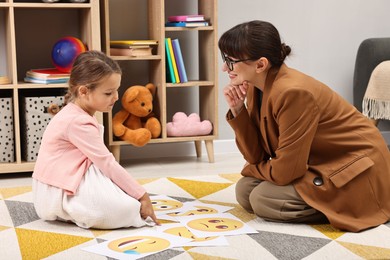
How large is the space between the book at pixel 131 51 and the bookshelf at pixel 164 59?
1.0 inches

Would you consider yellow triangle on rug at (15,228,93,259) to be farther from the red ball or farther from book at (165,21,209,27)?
book at (165,21,209,27)

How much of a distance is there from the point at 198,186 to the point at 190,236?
2.34 feet

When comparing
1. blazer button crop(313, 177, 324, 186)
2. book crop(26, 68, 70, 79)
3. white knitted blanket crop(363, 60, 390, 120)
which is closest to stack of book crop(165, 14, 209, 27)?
book crop(26, 68, 70, 79)

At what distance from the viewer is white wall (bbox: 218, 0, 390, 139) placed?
354 cm

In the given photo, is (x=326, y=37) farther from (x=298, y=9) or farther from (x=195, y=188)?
(x=195, y=188)

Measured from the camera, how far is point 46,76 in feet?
9.55

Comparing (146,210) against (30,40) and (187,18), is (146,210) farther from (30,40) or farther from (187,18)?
(30,40)

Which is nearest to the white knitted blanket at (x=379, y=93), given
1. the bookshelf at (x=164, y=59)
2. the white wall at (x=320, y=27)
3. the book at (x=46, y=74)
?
the white wall at (x=320, y=27)

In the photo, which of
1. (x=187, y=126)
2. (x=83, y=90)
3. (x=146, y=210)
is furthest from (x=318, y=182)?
(x=187, y=126)

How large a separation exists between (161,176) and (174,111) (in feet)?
2.02

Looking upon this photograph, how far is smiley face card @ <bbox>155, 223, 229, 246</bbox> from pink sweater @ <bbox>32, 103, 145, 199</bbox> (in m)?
0.14

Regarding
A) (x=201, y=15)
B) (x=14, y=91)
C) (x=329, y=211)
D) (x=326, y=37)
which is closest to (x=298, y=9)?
(x=326, y=37)

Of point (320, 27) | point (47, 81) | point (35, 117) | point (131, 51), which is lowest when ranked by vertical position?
point (35, 117)

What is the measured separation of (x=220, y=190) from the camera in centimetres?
258
